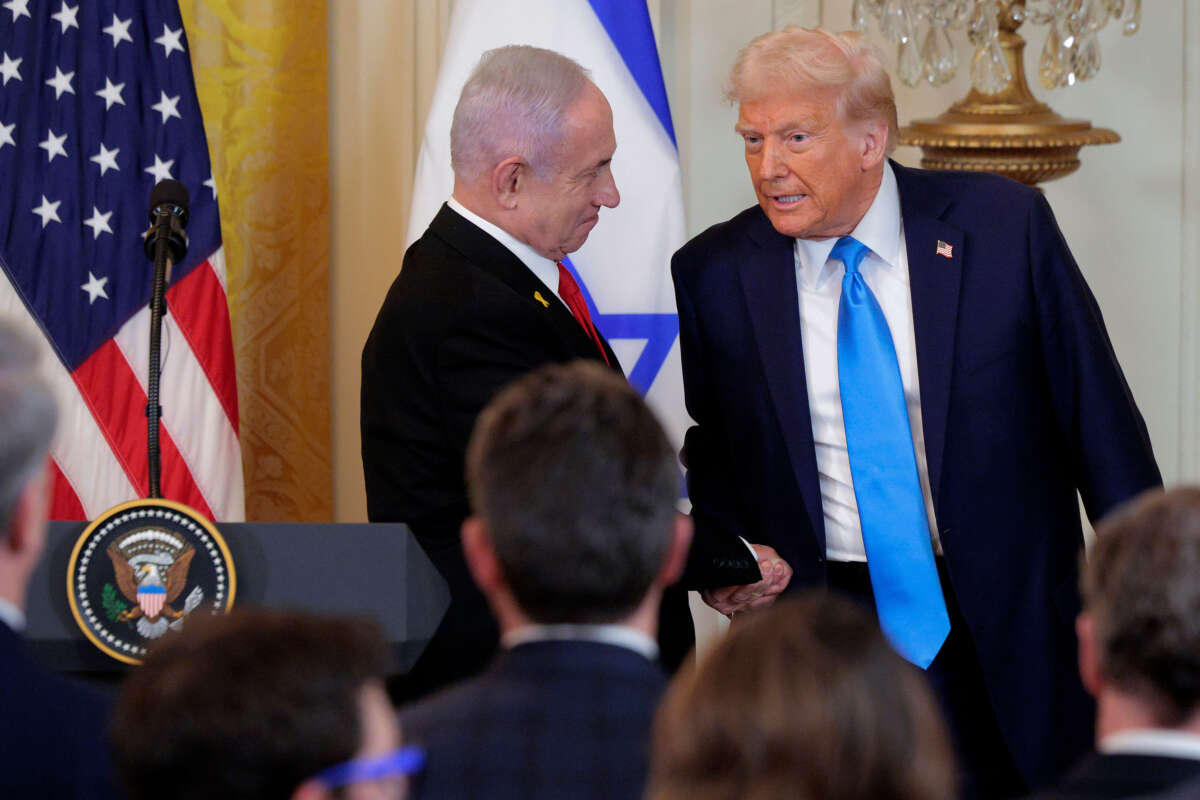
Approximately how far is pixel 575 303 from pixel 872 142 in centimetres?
68

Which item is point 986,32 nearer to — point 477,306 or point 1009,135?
point 1009,135

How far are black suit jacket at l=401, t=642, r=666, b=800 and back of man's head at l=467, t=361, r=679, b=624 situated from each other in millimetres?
52

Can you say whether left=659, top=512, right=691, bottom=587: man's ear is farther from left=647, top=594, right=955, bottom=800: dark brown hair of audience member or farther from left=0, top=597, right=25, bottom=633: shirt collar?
left=0, top=597, right=25, bottom=633: shirt collar

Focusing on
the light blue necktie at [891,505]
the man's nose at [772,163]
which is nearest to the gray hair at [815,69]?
the man's nose at [772,163]

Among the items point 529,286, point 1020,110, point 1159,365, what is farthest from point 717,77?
point 529,286

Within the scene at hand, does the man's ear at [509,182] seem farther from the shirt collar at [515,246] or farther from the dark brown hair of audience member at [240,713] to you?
the dark brown hair of audience member at [240,713]

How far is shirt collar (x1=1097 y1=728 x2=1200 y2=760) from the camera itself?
1.42 m

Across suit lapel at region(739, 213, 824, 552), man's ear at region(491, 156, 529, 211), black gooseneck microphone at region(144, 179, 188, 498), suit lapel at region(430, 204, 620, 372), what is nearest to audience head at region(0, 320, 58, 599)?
black gooseneck microphone at region(144, 179, 188, 498)

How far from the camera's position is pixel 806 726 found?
114cm

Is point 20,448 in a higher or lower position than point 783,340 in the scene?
higher

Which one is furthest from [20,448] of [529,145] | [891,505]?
[891,505]

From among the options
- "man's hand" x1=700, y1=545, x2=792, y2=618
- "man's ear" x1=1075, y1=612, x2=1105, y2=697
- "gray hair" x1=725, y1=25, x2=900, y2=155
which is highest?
"gray hair" x1=725, y1=25, x2=900, y2=155

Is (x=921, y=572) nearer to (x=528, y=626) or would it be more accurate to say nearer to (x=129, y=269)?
(x=528, y=626)

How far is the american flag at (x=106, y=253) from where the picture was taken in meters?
4.01
